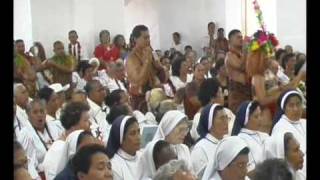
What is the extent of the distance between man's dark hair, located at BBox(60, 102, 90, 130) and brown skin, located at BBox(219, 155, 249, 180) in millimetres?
475

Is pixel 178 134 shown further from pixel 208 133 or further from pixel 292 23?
pixel 292 23

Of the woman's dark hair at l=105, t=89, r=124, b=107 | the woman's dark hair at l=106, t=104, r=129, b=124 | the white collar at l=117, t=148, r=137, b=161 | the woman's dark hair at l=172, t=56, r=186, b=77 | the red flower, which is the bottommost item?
the white collar at l=117, t=148, r=137, b=161

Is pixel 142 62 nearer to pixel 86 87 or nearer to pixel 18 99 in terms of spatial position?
pixel 86 87

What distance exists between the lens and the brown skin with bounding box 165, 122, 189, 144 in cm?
229

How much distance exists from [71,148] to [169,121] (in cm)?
34

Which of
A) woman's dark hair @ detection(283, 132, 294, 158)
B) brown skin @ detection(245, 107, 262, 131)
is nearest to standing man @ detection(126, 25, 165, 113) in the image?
brown skin @ detection(245, 107, 262, 131)

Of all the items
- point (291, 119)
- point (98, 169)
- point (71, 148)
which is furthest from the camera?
point (291, 119)

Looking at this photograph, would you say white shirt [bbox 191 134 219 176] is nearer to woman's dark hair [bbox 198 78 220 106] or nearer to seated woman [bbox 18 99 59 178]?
woman's dark hair [bbox 198 78 220 106]

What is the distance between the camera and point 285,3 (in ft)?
7.22

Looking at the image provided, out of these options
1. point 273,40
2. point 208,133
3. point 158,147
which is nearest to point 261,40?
point 273,40

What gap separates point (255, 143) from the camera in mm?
2293
